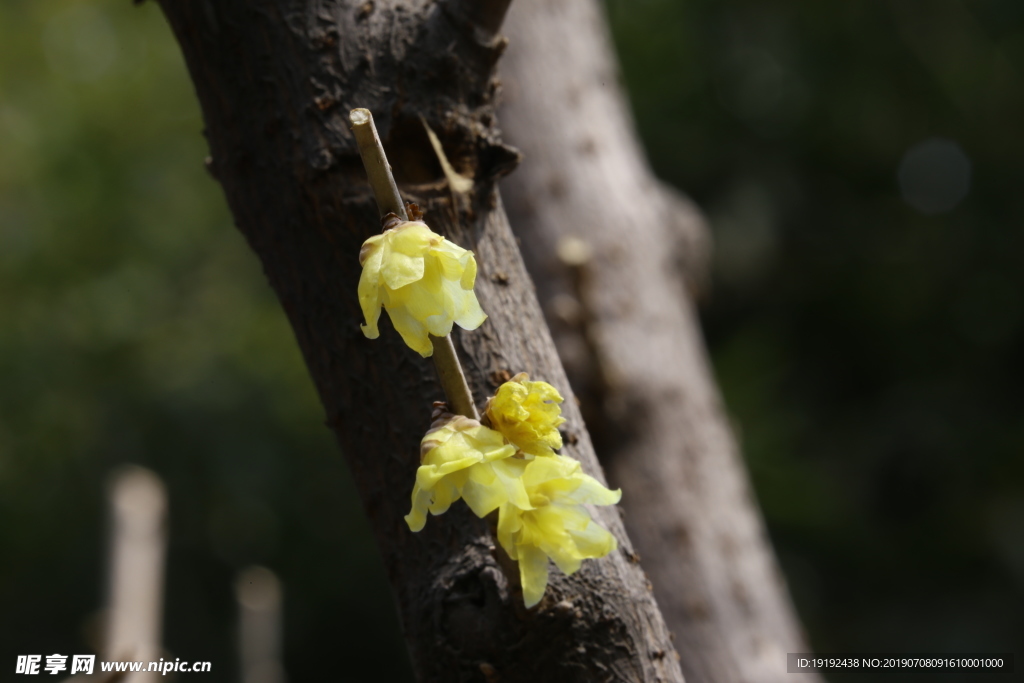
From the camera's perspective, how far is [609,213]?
4.74 feet

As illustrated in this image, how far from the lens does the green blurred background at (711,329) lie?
3.53 metres

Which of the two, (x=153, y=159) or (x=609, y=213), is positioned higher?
(x=153, y=159)

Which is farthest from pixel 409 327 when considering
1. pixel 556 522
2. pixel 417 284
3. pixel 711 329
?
pixel 711 329

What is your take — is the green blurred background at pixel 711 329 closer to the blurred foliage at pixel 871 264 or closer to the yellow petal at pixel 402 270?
the blurred foliage at pixel 871 264

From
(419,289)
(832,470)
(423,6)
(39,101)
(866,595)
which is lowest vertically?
(866,595)

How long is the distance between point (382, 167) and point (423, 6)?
31 cm

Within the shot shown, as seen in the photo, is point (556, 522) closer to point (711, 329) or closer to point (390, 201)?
point (390, 201)

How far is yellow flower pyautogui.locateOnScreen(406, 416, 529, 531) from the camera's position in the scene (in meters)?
0.43

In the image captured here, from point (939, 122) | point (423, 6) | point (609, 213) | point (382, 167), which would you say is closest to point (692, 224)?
point (609, 213)

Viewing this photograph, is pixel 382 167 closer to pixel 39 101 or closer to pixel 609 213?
pixel 609 213

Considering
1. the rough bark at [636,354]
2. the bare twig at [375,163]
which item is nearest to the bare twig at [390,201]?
the bare twig at [375,163]

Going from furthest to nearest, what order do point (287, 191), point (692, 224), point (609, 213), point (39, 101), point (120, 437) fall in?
point (39, 101) → point (120, 437) → point (692, 224) → point (609, 213) → point (287, 191)

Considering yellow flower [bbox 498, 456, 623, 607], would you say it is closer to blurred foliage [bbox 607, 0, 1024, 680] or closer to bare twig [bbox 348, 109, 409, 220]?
bare twig [bbox 348, 109, 409, 220]

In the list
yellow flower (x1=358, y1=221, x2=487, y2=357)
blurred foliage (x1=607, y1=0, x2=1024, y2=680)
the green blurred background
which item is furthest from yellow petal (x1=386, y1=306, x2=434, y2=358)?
blurred foliage (x1=607, y1=0, x2=1024, y2=680)
